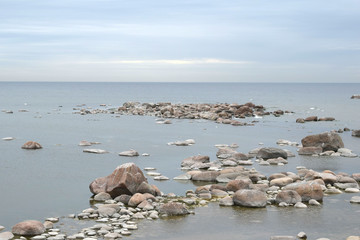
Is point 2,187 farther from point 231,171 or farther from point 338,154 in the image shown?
point 338,154

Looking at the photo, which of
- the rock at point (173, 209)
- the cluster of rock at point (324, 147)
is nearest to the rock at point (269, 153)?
the cluster of rock at point (324, 147)

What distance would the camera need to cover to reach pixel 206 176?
22594mm

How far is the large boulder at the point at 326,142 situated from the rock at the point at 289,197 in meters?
14.7

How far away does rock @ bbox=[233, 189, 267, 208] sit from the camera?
17750mm

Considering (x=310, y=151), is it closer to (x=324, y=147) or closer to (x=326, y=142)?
(x=324, y=147)

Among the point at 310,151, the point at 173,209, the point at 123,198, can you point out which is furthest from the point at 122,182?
the point at 310,151

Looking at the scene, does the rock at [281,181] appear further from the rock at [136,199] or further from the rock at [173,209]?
the rock at [136,199]

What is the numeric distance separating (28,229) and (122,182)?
16.0ft

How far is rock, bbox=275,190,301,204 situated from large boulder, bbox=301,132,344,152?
14690mm

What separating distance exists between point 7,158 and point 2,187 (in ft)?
25.8

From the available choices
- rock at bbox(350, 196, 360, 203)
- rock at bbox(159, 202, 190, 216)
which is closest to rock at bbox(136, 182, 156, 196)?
rock at bbox(159, 202, 190, 216)

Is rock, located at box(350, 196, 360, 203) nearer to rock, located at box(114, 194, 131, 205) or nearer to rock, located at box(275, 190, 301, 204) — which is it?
rock, located at box(275, 190, 301, 204)

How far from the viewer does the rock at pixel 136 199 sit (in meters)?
17.5

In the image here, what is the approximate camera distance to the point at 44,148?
32.7 metres
